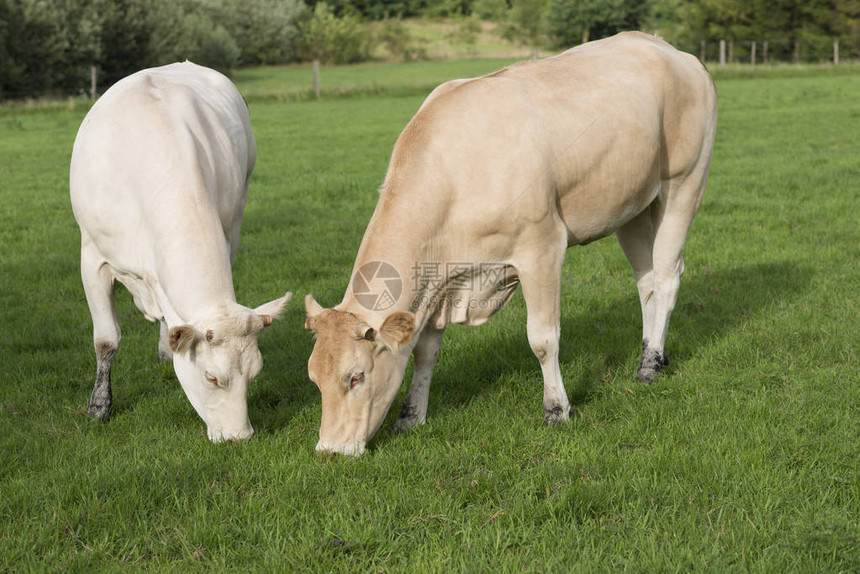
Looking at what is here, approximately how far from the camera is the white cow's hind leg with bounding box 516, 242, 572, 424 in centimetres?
536

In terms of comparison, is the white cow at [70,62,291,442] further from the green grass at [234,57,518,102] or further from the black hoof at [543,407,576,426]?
the green grass at [234,57,518,102]

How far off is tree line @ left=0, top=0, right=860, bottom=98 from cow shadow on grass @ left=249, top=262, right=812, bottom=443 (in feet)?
123

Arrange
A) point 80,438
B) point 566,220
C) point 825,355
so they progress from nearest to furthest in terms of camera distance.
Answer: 1. point 80,438
2. point 566,220
3. point 825,355

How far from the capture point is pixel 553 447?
502cm

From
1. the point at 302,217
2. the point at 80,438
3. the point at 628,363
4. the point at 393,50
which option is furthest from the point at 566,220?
the point at 393,50

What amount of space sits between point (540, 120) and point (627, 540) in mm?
2647

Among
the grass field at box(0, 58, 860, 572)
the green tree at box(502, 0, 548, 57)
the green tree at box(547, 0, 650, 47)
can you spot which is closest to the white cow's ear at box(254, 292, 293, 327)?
the grass field at box(0, 58, 860, 572)

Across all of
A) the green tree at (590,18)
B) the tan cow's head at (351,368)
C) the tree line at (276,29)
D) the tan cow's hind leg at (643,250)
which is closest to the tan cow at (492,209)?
the tan cow's head at (351,368)

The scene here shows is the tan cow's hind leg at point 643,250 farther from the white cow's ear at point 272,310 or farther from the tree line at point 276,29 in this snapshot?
Result: the tree line at point 276,29

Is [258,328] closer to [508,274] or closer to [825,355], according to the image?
[508,274]

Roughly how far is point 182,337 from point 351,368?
960 mm

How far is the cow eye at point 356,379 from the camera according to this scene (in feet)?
15.6

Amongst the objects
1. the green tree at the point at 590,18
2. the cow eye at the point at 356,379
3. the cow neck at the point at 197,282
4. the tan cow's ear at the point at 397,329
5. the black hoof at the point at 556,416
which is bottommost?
the green tree at the point at 590,18

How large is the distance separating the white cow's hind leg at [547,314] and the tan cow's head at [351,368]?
3.19ft
